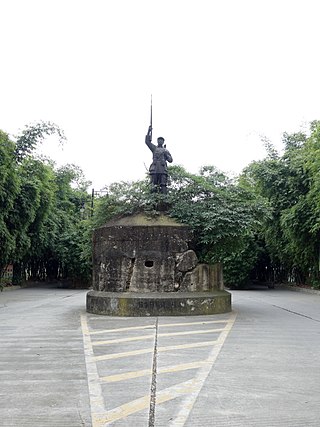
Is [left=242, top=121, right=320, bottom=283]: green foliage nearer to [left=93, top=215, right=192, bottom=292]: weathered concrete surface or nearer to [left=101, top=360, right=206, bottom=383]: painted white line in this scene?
[left=93, top=215, right=192, bottom=292]: weathered concrete surface

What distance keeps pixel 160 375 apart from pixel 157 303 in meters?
6.06

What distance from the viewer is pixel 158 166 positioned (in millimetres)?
13633

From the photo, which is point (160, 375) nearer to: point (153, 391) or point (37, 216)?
point (153, 391)

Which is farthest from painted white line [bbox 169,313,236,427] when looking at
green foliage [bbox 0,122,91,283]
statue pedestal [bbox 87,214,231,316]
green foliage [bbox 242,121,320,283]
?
green foliage [bbox 242,121,320,283]

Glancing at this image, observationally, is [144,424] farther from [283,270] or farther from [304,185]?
[283,270]

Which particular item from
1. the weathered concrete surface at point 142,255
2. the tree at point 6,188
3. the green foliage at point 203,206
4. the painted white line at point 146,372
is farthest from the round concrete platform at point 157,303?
the tree at point 6,188

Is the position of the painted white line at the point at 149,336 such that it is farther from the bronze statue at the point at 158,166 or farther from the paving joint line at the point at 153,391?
the bronze statue at the point at 158,166

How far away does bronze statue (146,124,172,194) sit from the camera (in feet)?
44.9

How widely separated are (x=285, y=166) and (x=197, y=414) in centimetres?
2098

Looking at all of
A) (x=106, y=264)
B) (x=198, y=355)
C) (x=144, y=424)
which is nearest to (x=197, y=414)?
(x=144, y=424)

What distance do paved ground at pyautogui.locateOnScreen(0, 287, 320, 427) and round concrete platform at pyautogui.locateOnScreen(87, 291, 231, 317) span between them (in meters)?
1.66

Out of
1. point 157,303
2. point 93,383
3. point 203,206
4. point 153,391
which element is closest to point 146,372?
point 93,383

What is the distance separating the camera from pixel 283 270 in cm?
3225

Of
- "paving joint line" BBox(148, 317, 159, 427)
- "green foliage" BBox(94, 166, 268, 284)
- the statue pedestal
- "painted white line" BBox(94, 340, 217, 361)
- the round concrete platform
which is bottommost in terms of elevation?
"paving joint line" BBox(148, 317, 159, 427)
